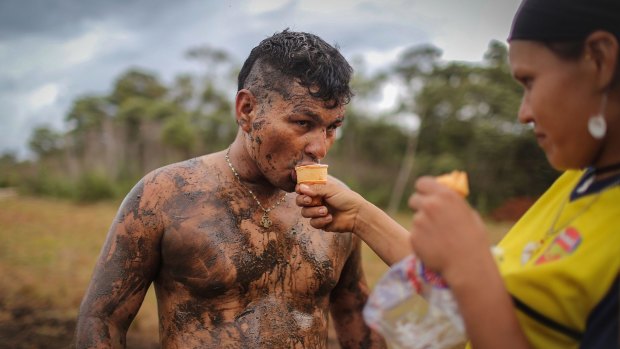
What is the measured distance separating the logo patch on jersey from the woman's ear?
1.39 feet

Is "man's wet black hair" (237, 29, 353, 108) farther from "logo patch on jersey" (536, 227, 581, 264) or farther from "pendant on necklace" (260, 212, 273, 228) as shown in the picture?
"logo patch on jersey" (536, 227, 581, 264)

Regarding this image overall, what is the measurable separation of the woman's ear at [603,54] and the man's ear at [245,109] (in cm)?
166

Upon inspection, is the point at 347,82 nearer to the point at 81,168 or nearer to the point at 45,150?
the point at 81,168

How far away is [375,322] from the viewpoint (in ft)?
5.05

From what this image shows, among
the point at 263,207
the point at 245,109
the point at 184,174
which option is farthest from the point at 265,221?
the point at 245,109

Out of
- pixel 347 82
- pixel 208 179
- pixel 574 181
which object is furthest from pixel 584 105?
pixel 208 179

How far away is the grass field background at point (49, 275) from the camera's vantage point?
6.38m

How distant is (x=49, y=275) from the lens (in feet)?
29.7

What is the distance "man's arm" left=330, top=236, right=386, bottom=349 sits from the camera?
299 centimetres

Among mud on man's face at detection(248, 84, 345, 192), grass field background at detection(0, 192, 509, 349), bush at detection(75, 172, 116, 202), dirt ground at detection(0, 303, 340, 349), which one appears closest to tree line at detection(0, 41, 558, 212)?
bush at detection(75, 172, 116, 202)

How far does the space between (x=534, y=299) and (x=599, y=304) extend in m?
0.16

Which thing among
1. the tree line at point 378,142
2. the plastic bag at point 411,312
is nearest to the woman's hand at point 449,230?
the plastic bag at point 411,312

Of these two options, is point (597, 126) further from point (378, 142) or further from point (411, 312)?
point (378, 142)

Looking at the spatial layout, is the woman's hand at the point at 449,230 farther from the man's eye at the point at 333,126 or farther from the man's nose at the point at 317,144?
the man's eye at the point at 333,126
